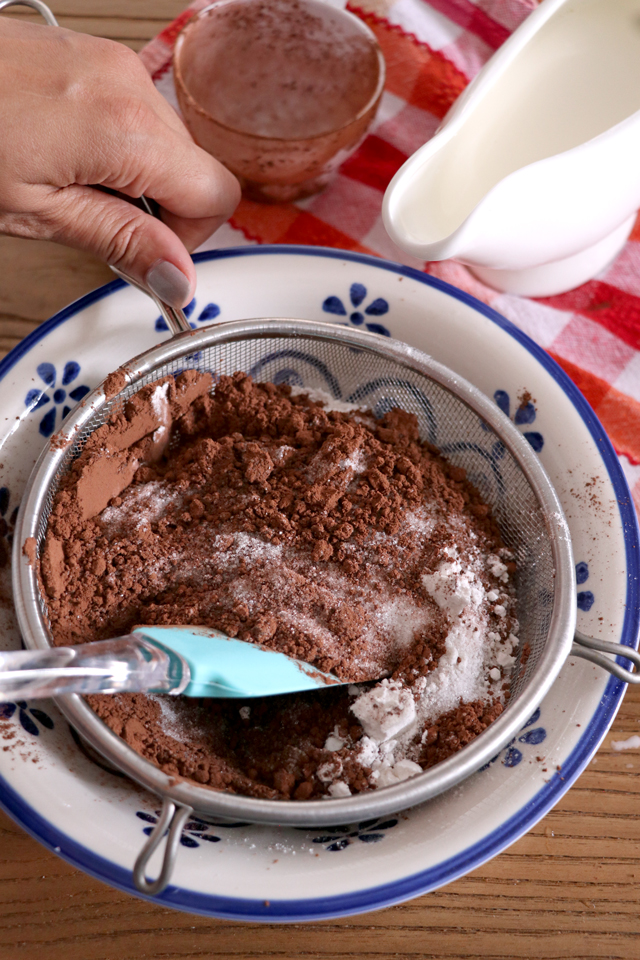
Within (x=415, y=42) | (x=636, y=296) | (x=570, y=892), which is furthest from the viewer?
(x=415, y=42)

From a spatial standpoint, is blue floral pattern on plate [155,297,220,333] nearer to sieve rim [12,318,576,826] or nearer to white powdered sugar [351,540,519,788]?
sieve rim [12,318,576,826]

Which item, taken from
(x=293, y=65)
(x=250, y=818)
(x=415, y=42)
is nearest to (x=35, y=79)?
(x=293, y=65)

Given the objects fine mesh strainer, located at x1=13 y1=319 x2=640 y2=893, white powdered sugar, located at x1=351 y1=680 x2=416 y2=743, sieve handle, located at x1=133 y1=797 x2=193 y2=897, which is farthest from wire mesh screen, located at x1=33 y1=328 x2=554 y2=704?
sieve handle, located at x1=133 y1=797 x2=193 y2=897

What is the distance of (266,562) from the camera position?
66cm

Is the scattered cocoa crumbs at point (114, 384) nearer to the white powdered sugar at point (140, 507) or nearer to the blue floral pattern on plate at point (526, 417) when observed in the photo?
the white powdered sugar at point (140, 507)

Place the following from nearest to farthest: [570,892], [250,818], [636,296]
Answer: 1. [250,818]
2. [570,892]
3. [636,296]

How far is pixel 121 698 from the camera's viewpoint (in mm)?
617

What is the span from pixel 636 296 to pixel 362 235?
13.8 inches

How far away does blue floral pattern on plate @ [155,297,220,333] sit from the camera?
810 millimetres

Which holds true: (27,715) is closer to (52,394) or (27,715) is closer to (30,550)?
(30,550)

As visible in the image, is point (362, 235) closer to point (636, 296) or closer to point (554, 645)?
point (636, 296)

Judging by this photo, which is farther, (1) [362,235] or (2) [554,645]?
(1) [362,235]

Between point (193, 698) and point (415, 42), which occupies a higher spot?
point (415, 42)

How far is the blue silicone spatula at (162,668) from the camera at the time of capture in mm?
527
